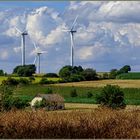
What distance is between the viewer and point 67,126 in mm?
10352

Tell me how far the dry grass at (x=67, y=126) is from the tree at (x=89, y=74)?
90.8 m

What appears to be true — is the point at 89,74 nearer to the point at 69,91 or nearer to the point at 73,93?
the point at 69,91

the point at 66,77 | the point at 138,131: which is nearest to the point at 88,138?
the point at 138,131

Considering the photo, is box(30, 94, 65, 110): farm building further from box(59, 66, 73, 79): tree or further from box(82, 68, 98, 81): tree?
box(59, 66, 73, 79): tree

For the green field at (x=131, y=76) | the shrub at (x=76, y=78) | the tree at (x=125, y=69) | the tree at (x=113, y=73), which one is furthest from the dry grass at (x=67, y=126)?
the tree at (x=125, y=69)

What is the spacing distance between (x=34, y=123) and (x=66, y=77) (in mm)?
91985

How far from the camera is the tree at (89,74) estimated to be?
10225 cm

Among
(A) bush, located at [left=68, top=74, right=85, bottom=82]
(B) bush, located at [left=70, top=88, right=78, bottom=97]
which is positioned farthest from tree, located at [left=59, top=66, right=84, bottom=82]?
(B) bush, located at [left=70, top=88, right=78, bottom=97]

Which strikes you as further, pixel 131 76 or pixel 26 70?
pixel 26 70

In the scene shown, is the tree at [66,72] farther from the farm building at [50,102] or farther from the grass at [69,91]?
the farm building at [50,102]

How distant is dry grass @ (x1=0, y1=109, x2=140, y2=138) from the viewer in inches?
390

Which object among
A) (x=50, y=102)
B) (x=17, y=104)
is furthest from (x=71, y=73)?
(x=50, y=102)

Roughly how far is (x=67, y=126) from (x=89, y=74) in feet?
303

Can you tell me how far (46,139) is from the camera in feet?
30.1
